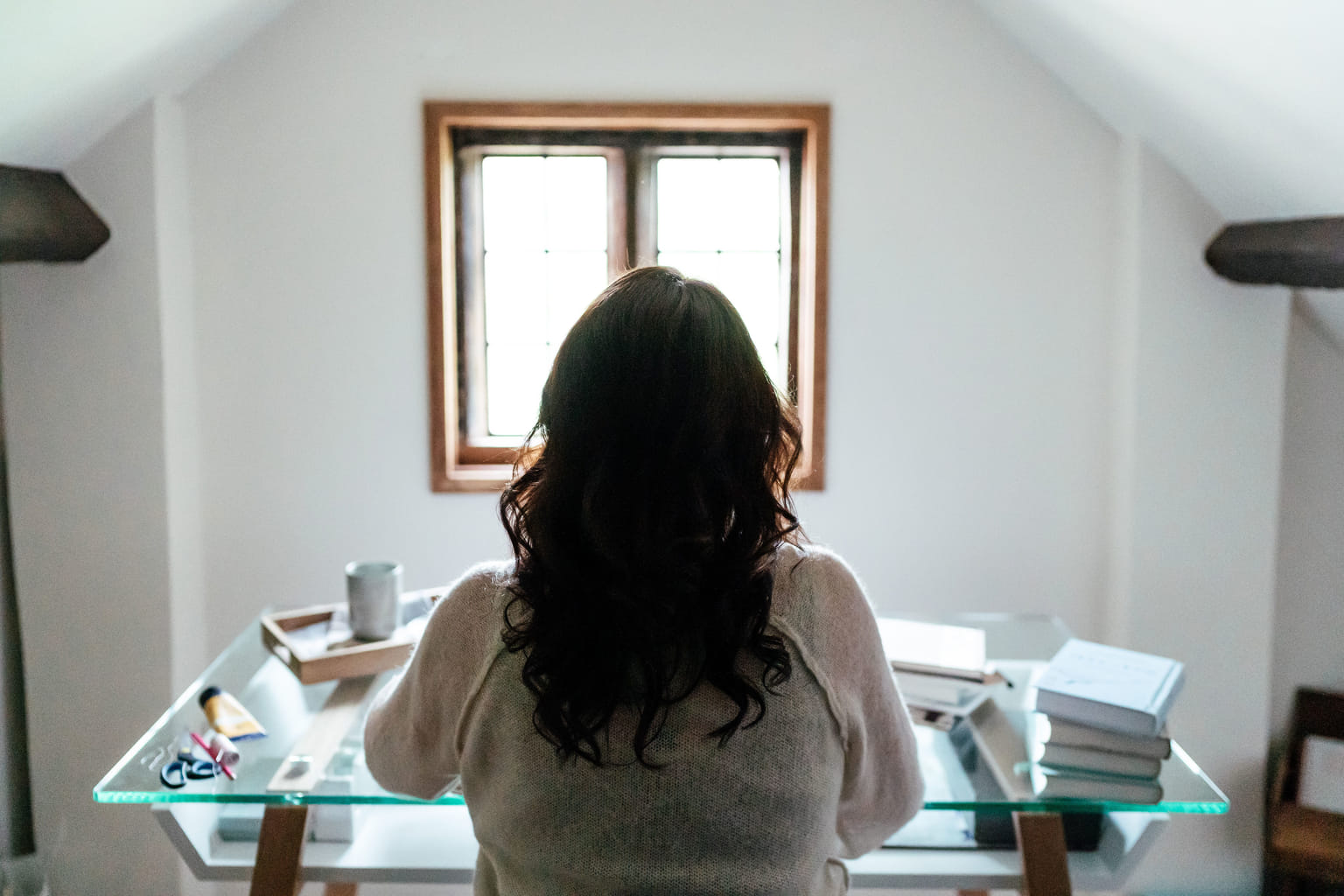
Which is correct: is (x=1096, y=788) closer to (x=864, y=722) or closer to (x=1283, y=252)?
→ (x=864, y=722)

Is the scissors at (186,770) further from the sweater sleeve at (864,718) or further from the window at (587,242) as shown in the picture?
the window at (587,242)

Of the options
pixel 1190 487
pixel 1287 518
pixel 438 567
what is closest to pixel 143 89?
pixel 438 567

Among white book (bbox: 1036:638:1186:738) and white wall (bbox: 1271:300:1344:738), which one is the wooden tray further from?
white wall (bbox: 1271:300:1344:738)

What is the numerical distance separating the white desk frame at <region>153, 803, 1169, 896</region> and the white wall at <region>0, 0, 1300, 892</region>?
1.12 meters

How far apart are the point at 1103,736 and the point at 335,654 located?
1.11 meters

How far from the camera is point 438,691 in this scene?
110cm

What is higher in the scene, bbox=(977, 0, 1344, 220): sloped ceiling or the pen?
bbox=(977, 0, 1344, 220): sloped ceiling

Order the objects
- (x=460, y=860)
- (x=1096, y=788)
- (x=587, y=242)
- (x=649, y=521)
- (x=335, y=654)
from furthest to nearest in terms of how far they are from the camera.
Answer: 1. (x=587, y=242)
2. (x=335, y=654)
3. (x=460, y=860)
4. (x=1096, y=788)
5. (x=649, y=521)

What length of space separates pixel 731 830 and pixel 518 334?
1893 millimetres

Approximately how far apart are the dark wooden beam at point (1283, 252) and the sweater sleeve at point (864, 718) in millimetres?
1455

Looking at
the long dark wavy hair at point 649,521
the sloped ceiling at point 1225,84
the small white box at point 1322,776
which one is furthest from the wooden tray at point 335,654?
the small white box at point 1322,776

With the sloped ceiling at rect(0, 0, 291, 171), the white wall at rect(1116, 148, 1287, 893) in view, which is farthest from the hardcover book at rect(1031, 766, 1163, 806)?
the sloped ceiling at rect(0, 0, 291, 171)

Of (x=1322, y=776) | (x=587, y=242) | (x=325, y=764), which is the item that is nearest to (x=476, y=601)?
(x=325, y=764)

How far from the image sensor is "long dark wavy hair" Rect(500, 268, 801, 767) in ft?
3.16
